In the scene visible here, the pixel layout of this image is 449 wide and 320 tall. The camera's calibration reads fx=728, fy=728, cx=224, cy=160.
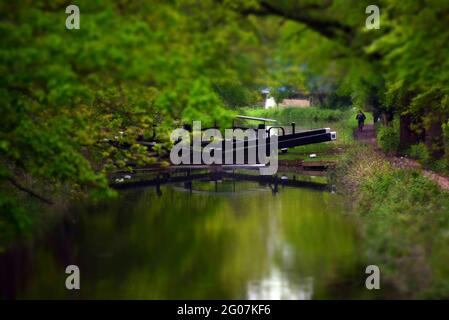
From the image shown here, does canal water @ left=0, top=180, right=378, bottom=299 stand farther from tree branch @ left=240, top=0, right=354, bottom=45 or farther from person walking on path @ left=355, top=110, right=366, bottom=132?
person walking on path @ left=355, top=110, right=366, bottom=132

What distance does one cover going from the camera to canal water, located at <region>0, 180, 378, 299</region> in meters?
13.7

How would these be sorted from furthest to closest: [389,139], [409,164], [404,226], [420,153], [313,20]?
[389,139] < [420,153] < [409,164] < [404,226] < [313,20]

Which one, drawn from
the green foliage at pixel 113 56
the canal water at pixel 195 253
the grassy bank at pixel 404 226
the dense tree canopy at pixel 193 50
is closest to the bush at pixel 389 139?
the grassy bank at pixel 404 226

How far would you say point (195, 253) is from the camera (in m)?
16.7

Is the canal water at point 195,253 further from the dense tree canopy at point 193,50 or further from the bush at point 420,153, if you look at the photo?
the bush at point 420,153

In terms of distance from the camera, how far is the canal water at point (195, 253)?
13.7 metres

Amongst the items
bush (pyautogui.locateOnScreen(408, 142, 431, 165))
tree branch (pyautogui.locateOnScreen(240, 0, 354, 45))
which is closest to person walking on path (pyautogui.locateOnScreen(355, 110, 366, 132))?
bush (pyautogui.locateOnScreen(408, 142, 431, 165))

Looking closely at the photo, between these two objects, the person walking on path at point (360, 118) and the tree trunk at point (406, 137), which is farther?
the person walking on path at point (360, 118)

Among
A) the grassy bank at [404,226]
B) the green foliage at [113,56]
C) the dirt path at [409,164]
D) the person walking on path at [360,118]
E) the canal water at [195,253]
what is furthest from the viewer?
the person walking on path at [360,118]

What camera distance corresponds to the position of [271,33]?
12844 millimetres

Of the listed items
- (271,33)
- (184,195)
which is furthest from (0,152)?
(184,195)

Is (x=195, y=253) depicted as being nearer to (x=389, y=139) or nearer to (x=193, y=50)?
(x=193, y=50)

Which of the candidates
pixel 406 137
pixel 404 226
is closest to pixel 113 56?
pixel 404 226
